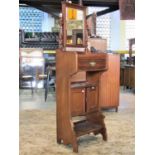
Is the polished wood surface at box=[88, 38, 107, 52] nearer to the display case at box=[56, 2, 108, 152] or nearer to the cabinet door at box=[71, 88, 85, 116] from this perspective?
the display case at box=[56, 2, 108, 152]

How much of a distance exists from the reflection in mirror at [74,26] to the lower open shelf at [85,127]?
1038mm

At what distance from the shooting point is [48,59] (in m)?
10.2

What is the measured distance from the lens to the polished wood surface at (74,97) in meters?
3.20

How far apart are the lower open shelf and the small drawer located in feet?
2.43

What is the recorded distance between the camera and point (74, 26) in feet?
11.3

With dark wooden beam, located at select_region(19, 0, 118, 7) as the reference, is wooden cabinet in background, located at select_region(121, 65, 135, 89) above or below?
below

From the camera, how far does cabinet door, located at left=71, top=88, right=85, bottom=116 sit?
3.37 m

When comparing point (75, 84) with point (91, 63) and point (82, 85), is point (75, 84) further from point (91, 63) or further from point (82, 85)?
point (91, 63)

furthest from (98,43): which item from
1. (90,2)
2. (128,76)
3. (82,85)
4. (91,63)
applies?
(90,2)

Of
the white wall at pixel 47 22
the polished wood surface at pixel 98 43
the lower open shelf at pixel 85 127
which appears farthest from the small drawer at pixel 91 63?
the white wall at pixel 47 22

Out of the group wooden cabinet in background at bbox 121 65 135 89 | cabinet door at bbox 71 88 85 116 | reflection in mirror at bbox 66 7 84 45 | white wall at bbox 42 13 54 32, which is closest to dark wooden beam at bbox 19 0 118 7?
white wall at bbox 42 13 54 32

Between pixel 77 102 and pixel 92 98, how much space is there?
0.29m

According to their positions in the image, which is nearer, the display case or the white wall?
the display case
